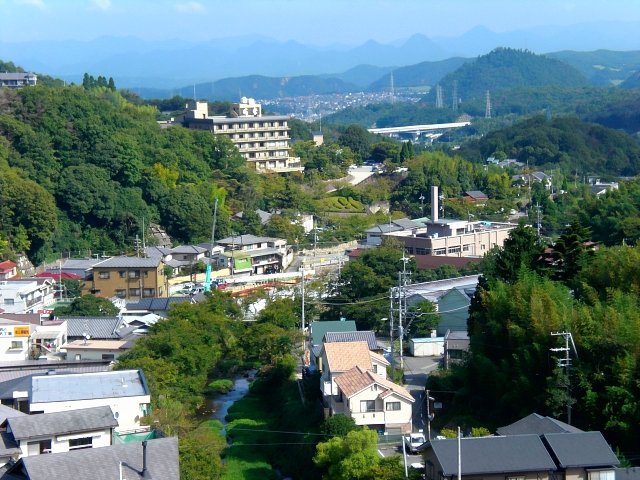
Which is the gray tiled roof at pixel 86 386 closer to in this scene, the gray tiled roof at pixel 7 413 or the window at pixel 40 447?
the gray tiled roof at pixel 7 413

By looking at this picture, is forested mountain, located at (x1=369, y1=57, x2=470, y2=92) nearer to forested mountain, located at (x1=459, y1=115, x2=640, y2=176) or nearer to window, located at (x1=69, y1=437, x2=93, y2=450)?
forested mountain, located at (x1=459, y1=115, x2=640, y2=176)

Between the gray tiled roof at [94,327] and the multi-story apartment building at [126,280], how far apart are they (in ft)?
11.3

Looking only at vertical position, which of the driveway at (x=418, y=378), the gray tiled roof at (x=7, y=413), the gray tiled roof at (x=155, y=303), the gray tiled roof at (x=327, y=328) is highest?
the gray tiled roof at (x=7, y=413)

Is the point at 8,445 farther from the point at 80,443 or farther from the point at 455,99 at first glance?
the point at 455,99

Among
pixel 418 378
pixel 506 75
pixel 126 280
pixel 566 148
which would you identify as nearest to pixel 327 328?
pixel 418 378

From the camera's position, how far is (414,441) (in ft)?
34.3

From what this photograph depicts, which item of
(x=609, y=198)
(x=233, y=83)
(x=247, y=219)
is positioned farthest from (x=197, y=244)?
(x=233, y=83)

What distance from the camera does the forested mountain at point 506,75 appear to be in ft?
299

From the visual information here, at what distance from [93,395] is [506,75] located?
285ft

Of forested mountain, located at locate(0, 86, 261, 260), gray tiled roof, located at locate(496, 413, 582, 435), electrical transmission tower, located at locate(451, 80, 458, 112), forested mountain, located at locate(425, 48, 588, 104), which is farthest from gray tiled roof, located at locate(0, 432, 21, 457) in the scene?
forested mountain, located at locate(425, 48, 588, 104)

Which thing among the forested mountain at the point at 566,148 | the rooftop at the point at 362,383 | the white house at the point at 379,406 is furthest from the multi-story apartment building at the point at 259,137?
the white house at the point at 379,406

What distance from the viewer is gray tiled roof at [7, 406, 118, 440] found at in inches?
377

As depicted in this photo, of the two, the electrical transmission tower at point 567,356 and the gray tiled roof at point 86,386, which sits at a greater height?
the electrical transmission tower at point 567,356

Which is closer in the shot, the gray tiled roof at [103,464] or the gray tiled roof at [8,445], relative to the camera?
the gray tiled roof at [103,464]
